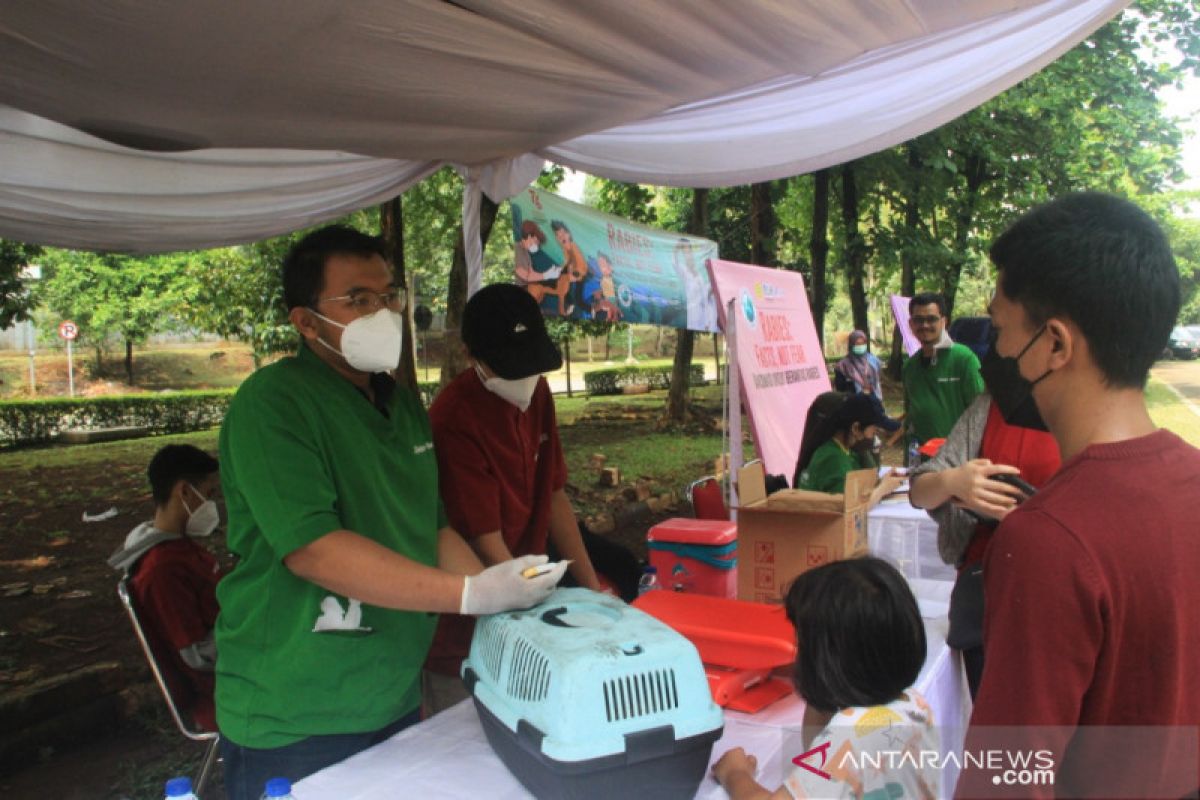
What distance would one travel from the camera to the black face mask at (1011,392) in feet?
5.49

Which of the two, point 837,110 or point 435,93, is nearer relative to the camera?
point 435,93

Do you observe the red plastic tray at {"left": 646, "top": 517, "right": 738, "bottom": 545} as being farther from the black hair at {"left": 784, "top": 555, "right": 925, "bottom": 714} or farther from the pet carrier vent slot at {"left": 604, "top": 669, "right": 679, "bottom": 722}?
the pet carrier vent slot at {"left": 604, "top": 669, "right": 679, "bottom": 722}

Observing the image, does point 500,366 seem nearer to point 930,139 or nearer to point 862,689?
point 862,689

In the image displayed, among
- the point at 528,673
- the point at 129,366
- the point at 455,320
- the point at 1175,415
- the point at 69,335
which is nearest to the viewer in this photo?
the point at 528,673

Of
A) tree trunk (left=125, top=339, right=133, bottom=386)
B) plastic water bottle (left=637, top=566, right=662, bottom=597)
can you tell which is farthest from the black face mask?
tree trunk (left=125, top=339, right=133, bottom=386)

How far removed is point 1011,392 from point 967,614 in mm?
535

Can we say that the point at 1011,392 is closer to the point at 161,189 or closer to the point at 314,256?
the point at 314,256

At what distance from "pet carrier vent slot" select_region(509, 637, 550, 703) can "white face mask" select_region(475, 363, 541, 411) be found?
93cm

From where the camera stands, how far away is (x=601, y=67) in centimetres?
191

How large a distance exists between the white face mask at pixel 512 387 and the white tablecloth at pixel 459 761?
2.67ft

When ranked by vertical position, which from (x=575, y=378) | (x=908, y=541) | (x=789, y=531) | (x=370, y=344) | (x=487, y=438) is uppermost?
(x=370, y=344)

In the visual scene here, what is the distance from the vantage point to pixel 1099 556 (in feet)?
2.75

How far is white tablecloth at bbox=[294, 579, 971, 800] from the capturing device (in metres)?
1.38

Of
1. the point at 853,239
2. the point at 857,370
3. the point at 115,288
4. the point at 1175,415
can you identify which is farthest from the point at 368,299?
the point at 115,288
